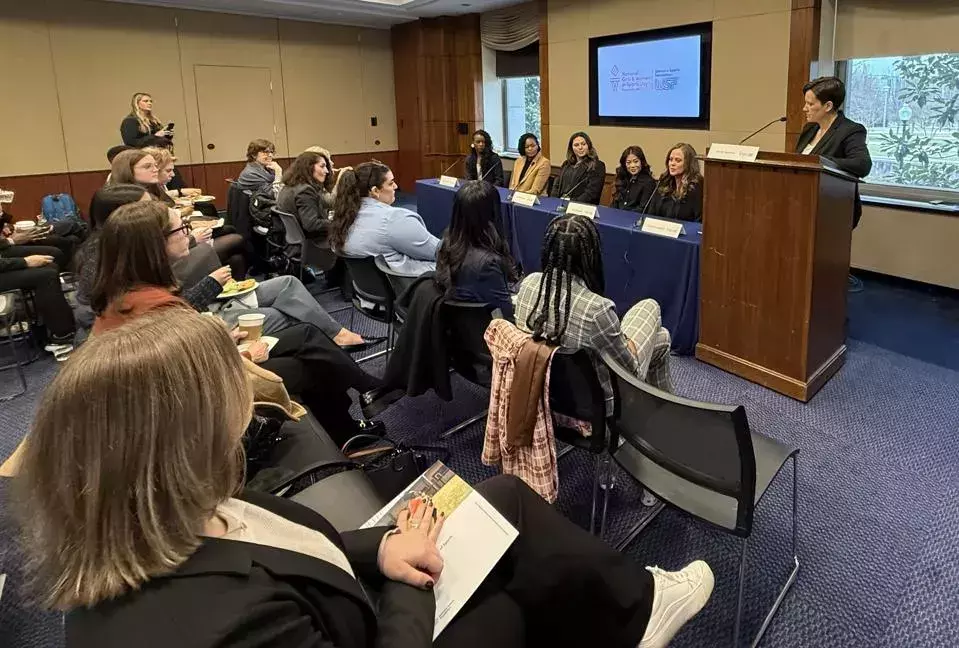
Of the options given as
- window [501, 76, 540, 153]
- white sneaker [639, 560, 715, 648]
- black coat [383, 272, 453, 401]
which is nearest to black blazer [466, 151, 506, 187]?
window [501, 76, 540, 153]

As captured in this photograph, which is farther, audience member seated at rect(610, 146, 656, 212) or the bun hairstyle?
audience member seated at rect(610, 146, 656, 212)

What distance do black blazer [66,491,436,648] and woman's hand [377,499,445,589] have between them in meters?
0.14

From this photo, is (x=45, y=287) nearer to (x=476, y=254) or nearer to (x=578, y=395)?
(x=476, y=254)

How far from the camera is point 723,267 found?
3123mm

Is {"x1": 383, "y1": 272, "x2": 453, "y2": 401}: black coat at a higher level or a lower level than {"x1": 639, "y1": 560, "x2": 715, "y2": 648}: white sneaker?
higher

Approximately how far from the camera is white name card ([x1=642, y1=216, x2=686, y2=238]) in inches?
134

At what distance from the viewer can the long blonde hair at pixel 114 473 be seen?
770mm

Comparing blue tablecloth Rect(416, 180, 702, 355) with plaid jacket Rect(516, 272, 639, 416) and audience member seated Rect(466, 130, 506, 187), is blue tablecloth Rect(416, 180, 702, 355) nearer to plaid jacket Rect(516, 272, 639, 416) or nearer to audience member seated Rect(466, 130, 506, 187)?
plaid jacket Rect(516, 272, 639, 416)

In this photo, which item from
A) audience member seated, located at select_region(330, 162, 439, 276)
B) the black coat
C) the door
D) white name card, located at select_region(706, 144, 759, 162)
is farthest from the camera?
the door

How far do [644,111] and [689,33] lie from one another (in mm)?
801

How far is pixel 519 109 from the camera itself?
347 inches

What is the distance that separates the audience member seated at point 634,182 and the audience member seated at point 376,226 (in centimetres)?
182

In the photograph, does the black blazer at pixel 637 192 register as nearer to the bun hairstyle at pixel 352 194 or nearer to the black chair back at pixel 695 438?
the bun hairstyle at pixel 352 194

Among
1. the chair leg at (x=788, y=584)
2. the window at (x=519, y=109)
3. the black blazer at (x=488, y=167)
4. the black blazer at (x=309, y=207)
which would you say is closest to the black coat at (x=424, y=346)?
the chair leg at (x=788, y=584)
